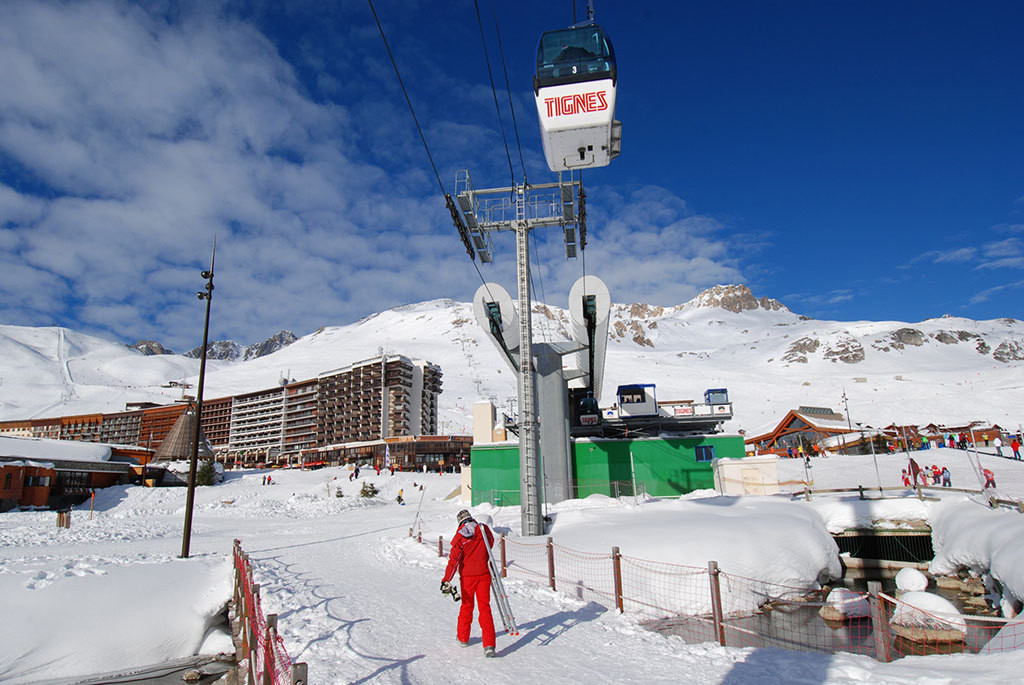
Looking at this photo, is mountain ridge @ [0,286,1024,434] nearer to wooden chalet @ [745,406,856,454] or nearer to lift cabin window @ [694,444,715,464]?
wooden chalet @ [745,406,856,454]

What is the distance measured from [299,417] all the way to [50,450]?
83.7 m

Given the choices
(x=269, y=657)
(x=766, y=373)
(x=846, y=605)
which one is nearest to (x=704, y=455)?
(x=846, y=605)

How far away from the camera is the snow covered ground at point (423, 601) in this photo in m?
6.28

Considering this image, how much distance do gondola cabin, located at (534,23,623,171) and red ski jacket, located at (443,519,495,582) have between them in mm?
9088

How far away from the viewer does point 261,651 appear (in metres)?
5.29

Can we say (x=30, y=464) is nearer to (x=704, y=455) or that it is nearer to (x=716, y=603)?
(x=704, y=455)

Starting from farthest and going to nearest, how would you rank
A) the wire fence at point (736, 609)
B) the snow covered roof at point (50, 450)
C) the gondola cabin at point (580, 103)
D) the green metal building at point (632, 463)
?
the snow covered roof at point (50, 450) → the green metal building at point (632, 463) → the gondola cabin at point (580, 103) → the wire fence at point (736, 609)

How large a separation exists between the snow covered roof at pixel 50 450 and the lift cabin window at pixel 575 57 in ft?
156

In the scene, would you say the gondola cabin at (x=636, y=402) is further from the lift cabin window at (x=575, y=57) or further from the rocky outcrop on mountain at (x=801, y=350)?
the rocky outcrop on mountain at (x=801, y=350)

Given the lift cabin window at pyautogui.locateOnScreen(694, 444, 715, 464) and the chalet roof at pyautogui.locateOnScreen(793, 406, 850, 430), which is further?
the chalet roof at pyautogui.locateOnScreen(793, 406, 850, 430)

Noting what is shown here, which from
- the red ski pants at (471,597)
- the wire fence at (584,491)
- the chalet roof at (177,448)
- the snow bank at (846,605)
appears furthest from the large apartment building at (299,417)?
the red ski pants at (471,597)

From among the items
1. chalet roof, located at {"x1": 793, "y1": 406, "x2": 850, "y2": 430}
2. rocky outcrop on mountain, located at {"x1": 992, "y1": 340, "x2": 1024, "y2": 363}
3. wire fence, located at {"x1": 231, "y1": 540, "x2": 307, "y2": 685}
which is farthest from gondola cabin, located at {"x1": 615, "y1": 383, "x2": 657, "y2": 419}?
rocky outcrop on mountain, located at {"x1": 992, "y1": 340, "x2": 1024, "y2": 363}

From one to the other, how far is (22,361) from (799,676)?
25980cm

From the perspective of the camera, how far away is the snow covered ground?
6277 mm
